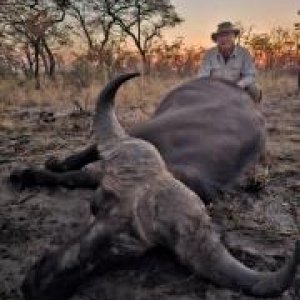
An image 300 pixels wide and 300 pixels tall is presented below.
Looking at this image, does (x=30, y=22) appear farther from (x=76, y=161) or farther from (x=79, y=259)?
(x=79, y=259)

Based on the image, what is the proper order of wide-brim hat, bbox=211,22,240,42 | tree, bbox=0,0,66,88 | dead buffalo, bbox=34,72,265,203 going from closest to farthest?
dead buffalo, bbox=34,72,265,203
wide-brim hat, bbox=211,22,240,42
tree, bbox=0,0,66,88

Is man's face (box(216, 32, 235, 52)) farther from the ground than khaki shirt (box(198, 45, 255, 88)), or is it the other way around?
man's face (box(216, 32, 235, 52))

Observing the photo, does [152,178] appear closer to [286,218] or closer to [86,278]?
[86,278]

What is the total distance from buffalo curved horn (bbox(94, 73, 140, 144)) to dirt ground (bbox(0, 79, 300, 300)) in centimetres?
50

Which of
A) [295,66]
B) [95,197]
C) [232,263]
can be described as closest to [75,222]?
[95,197]

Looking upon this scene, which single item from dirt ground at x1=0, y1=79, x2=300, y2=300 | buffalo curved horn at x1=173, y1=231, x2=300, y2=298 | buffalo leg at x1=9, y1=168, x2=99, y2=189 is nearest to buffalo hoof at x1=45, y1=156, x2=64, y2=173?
buffalo leg at x1=9, y1=168, x2=99, y2=189

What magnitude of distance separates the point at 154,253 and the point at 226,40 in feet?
12.9

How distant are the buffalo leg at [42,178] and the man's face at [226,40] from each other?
8.58 ft

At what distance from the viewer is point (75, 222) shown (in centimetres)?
416

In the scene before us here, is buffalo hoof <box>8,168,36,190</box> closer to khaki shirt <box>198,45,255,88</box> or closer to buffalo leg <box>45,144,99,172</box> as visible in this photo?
buffalo leg <box>45,144,99,172</box>

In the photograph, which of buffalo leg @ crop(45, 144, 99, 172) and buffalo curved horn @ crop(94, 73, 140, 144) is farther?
buffalo leg @ crop(45, 144, 99, 172)

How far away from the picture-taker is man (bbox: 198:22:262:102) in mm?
6645

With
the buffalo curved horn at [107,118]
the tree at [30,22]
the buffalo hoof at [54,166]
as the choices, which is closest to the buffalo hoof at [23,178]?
the buffalo hoof at [54,166]

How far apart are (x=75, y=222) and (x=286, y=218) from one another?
1.34 metres
